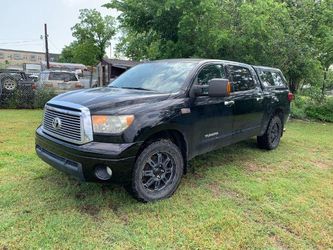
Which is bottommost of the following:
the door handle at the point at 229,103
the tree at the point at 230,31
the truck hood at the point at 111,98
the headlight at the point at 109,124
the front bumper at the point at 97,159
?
the front bumper at the point at 97,159

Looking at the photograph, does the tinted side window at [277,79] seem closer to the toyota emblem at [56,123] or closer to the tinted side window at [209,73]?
the tinted side window at [209,73]

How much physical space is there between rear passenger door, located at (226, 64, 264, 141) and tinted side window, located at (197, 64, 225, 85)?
21cm

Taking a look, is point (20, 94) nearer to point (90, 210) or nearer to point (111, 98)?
point (111, 98)

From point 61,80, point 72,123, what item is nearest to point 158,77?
point 72,123

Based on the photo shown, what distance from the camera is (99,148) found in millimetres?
3279

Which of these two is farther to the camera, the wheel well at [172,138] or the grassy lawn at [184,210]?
the wheel well at [172,138]

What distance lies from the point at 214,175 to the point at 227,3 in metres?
8.06

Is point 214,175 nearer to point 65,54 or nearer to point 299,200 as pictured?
A: point 299,200

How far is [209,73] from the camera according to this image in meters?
4.58

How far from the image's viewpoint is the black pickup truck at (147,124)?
3.32m

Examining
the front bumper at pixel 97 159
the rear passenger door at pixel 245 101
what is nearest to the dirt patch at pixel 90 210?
the front bumper at pixel 97 159

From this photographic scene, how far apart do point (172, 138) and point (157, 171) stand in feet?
1.55

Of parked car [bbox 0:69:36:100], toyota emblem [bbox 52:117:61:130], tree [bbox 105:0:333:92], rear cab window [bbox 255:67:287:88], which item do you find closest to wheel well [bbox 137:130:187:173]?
toyota emblem [bbox 52:117:61:130]

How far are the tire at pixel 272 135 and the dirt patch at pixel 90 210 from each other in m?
3.90
